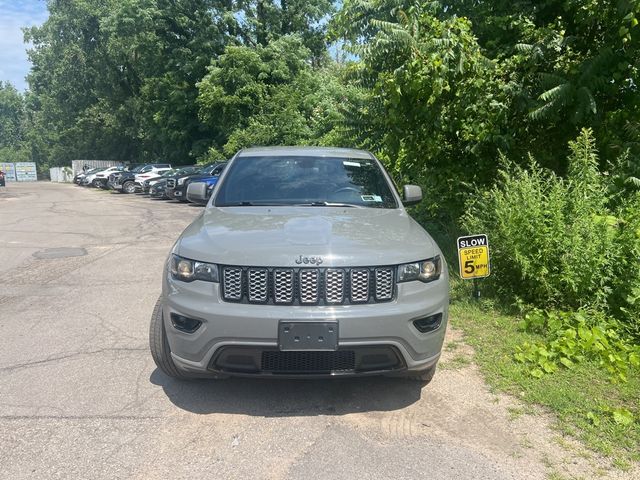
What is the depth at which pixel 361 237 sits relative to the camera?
3486 millimetres

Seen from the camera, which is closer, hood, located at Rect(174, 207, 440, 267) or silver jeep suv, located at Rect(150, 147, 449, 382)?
silver jeep suv, located at Rect(150, 147, 449, 382)

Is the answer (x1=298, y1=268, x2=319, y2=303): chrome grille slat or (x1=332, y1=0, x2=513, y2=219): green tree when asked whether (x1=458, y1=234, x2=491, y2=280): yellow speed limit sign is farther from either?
(x1=298, y1=268, x2=319, y2=303): chrome grille slat

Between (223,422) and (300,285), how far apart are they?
1039 millimetres

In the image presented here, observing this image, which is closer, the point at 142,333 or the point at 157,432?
the point at 157,432

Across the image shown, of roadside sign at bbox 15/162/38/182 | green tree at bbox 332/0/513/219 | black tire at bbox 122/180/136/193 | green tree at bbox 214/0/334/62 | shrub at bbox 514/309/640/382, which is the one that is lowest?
roadside sign at bbox 15/162/38/182

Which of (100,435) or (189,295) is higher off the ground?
(189,295)

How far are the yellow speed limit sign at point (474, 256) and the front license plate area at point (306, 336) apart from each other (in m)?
2.52

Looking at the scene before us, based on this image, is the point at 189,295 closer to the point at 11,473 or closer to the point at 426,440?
the point at 11,473

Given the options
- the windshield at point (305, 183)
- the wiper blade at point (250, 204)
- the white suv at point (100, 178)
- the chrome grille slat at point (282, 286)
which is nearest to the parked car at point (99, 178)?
the white suv at point (100, 178)

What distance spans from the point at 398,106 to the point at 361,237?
145 inches

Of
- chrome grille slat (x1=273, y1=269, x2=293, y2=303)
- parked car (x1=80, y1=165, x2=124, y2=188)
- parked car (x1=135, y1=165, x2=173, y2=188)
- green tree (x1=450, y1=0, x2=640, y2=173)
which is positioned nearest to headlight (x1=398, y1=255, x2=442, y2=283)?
chrome grille slat (x1=273, y1=269, x2=293, y2=303)

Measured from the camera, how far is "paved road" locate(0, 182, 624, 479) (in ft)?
9.51

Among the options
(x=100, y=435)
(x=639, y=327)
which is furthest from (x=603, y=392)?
(x=100, y=435)

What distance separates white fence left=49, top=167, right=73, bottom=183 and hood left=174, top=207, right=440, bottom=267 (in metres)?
63.2
